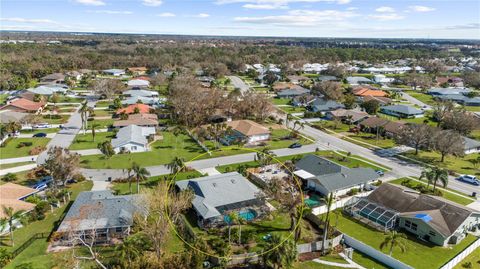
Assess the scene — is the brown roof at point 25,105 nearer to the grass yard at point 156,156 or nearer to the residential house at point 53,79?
the grass yard at point 156,156

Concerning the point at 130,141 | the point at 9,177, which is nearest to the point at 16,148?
the point at 9,177

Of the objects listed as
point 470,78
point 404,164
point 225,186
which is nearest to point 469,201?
point 404,164

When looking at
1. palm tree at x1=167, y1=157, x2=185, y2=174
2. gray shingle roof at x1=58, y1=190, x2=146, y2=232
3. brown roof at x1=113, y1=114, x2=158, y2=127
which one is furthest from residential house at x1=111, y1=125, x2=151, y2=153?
gray shingle roof at x1=58, y1=190, x2=146, y2=232

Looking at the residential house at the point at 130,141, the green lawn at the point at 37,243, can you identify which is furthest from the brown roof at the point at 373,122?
the green lawn at the point at 37,243

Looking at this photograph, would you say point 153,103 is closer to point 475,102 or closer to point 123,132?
point 123,132

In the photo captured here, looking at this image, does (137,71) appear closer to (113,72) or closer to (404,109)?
(113,72)
